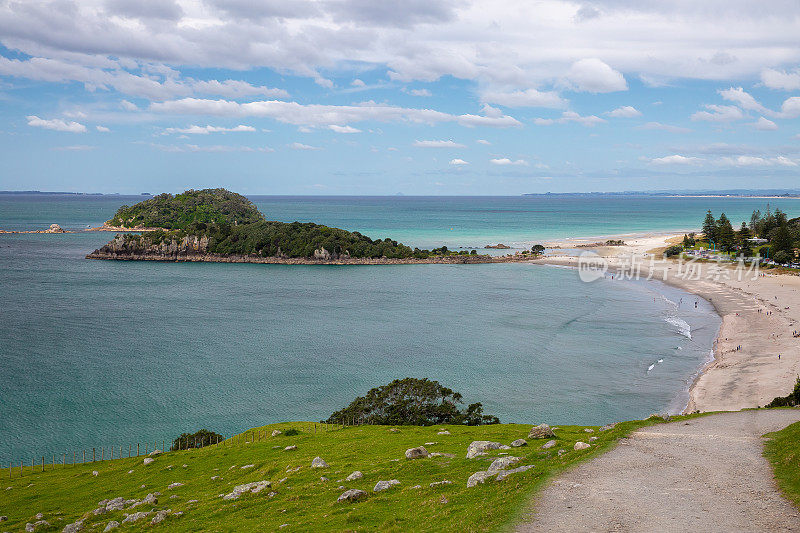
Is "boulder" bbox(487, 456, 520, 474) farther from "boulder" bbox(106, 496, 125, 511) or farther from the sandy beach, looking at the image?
the sandy beach

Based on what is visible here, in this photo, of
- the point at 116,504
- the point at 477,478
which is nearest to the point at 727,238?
the point at 477,478

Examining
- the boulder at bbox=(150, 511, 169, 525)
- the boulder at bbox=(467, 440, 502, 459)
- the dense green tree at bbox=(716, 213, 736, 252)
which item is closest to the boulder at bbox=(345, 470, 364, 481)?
the boulder at bbox=(467, 440, 502, 459)

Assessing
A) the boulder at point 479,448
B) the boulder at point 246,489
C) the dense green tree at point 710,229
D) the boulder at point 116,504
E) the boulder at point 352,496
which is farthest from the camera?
the dense green tree at point 710,229

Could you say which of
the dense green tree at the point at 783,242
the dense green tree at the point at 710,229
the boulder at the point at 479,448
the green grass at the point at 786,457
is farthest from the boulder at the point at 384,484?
the dense green tree at the point at 710,229

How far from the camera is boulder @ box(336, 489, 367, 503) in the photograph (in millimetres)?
21328

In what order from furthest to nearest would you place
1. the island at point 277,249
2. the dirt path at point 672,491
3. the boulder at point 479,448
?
the island at point 277,249
the boulder at point 479,448
the dirt path at point 672,491

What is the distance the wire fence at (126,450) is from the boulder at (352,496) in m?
16.3

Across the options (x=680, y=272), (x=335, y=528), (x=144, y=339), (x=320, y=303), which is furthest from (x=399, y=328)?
(x=680, y=272)

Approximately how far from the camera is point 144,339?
70.7 meters

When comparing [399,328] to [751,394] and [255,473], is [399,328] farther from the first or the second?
[255,473]

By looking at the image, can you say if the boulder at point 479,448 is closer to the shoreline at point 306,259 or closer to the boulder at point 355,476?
the boulder at point 355,476

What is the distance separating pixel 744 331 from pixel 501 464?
2388 inches

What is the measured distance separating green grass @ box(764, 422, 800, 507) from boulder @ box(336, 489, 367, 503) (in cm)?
1469

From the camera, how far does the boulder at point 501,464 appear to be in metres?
21.5
